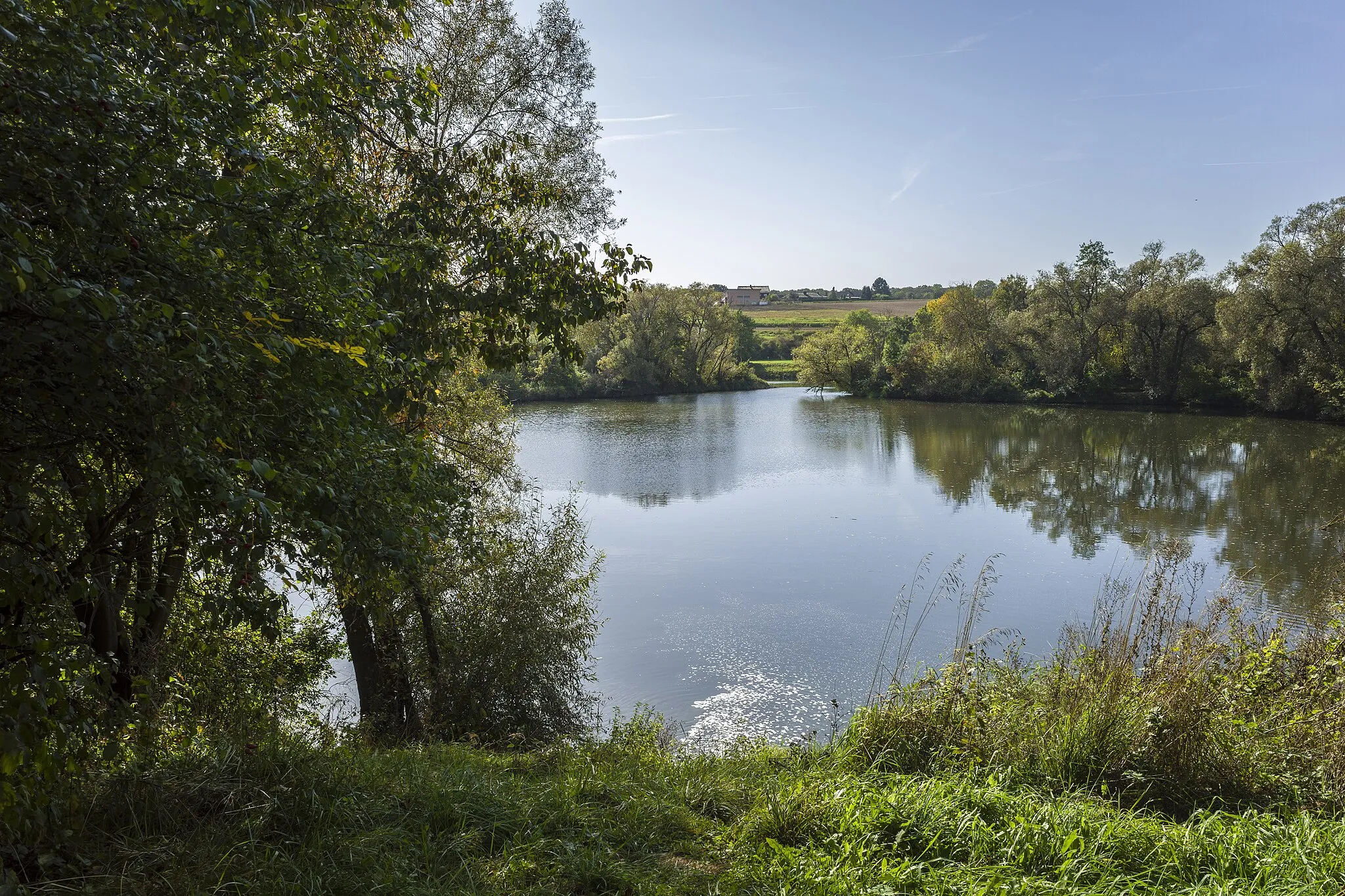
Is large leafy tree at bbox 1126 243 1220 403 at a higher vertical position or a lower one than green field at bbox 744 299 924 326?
lower

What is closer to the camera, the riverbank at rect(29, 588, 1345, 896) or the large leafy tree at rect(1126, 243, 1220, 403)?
the riverbank at rect(29, 588, 1345, 896)

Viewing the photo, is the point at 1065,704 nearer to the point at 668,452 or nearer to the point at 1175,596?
the point at 1175,596

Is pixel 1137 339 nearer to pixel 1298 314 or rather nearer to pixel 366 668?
pixel 1298 314

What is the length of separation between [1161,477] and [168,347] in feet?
89.2

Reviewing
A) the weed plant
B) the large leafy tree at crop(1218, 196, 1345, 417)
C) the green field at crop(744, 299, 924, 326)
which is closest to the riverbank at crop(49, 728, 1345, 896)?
the weed plant

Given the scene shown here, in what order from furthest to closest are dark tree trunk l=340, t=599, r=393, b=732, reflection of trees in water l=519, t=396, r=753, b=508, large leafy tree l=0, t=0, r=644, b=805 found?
reflection of trees in water l=519, t=396, r=753, b=508 → dark tree trunk l=340, t=599, r=393, b=732 → large leafy tree l=0, t=0, r=644, b=805

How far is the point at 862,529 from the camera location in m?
18.2

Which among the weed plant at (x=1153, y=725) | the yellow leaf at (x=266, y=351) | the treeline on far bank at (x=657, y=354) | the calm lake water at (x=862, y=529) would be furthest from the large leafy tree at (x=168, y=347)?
the treeline on far bank at (x=657, y=354)

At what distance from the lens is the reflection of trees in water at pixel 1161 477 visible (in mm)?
16016

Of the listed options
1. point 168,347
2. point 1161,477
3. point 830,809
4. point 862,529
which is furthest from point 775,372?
point 168,347

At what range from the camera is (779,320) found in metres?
93.5

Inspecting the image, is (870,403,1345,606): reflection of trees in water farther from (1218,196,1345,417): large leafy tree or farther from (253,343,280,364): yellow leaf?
(253,343,280,364): yellow leaf

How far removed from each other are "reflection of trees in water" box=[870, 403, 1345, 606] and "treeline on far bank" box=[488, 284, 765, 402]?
20.4 meters

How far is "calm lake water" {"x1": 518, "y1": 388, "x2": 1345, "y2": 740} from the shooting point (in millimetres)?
10914
